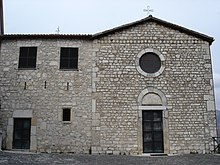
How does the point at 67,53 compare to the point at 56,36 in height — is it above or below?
below

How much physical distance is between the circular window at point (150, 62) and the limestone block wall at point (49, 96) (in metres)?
2.65

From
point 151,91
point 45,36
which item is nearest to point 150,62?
point 151,91

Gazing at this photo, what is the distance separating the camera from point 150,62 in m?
14.2

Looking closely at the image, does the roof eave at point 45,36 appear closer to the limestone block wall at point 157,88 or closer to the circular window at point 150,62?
the limestone block wall at point 157,88

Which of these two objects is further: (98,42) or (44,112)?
(98,42)

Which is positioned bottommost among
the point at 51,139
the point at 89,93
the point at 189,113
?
the point at 51,139

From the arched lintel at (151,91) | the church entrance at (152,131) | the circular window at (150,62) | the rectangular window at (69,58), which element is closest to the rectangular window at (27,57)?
the rectangular window at (69,58)

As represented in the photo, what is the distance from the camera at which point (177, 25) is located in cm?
1438

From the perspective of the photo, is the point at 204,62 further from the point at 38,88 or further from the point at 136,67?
the point at 38,88

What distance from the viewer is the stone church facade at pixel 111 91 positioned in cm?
1309

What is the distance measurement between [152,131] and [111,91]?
2814mm

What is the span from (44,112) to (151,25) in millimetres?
7157

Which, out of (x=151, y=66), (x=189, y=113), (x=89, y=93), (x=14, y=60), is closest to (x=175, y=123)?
(x=189, y=113)

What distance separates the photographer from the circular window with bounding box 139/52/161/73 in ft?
46.1
